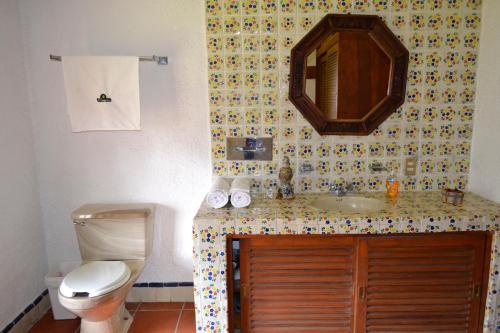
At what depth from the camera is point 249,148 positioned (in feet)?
6.20

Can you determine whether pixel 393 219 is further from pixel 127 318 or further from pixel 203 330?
pixel 127 318

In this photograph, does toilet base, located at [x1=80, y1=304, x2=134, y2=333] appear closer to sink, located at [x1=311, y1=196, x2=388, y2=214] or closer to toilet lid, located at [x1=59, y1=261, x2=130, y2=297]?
toilet lid, located at [x1=59, y1=261, x2=130, y2=297]

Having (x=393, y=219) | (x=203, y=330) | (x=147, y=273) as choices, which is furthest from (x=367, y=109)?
(x=147, y=273)

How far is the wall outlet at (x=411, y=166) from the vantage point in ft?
6.21

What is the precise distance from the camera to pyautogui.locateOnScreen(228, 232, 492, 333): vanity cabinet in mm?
1493

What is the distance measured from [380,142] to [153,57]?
4.76ft

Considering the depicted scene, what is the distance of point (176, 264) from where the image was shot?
2.06 meters

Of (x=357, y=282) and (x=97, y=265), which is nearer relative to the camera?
(x=357, y=282)

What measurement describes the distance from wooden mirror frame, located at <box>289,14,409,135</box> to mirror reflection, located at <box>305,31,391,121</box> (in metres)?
0.02

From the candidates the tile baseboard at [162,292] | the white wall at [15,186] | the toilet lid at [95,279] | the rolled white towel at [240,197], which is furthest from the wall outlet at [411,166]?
the white wall at [15,186]

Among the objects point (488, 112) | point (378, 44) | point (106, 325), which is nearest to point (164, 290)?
point (106, 325)

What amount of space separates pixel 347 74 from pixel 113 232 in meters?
1.69

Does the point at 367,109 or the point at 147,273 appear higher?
the point at 367,109

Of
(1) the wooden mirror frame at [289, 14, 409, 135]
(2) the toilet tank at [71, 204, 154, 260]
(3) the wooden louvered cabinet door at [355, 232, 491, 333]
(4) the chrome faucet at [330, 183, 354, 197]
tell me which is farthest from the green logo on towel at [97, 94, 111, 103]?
(3) the wooden louvered cabinet door at [355, 232, 491, 333]
